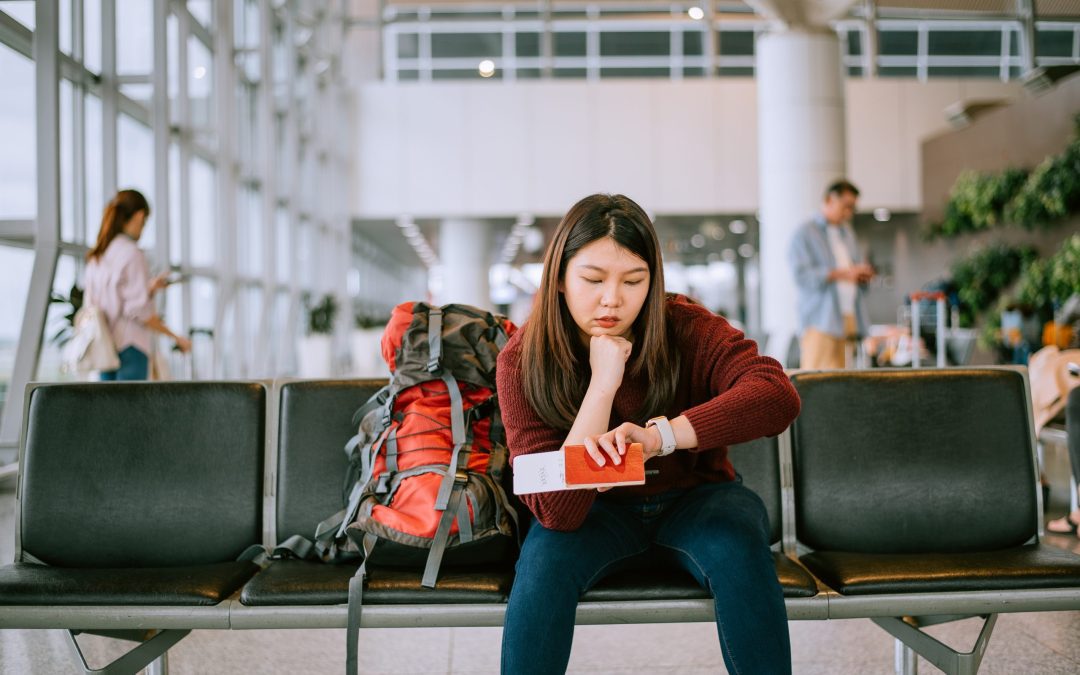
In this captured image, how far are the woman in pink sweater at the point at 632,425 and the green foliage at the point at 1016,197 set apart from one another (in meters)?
8.07

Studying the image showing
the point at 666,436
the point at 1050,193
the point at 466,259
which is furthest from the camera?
the point at 466,259

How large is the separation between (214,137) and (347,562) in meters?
7.22

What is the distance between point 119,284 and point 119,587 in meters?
2.75

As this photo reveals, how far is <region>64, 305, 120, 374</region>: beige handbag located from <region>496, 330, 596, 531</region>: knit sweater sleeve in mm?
3066

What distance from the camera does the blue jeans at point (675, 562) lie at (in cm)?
154

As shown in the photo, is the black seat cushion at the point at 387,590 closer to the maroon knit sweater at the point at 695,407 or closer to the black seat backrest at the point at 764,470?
the maroon knit sweater at the point at 695,407

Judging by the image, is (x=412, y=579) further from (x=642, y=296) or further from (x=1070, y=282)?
(x=1070, y=282)

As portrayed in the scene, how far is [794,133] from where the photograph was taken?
8875 millimetres

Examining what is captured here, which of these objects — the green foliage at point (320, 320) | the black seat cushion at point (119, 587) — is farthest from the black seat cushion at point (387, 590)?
the green foliage at point (320, 320)

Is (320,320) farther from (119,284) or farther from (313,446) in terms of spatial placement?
(313,446)

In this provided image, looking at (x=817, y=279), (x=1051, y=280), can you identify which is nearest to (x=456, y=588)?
(x=817, y=279)

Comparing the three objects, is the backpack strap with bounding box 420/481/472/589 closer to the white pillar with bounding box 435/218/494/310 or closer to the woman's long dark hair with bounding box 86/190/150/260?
the woman's long dark hair with bounding box 86/190/150/260

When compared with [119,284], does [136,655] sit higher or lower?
lower

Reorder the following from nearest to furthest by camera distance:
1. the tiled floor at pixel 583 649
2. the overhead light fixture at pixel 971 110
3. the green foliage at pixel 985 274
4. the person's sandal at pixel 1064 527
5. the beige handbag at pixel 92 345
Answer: the tiled floor at pixel 583 649, the person's sandal at pixel 1064 527, the beige handbag at pixel 92 345, the green foliage at pixel 985 274, the overhead light fixture at pixel 971 110
